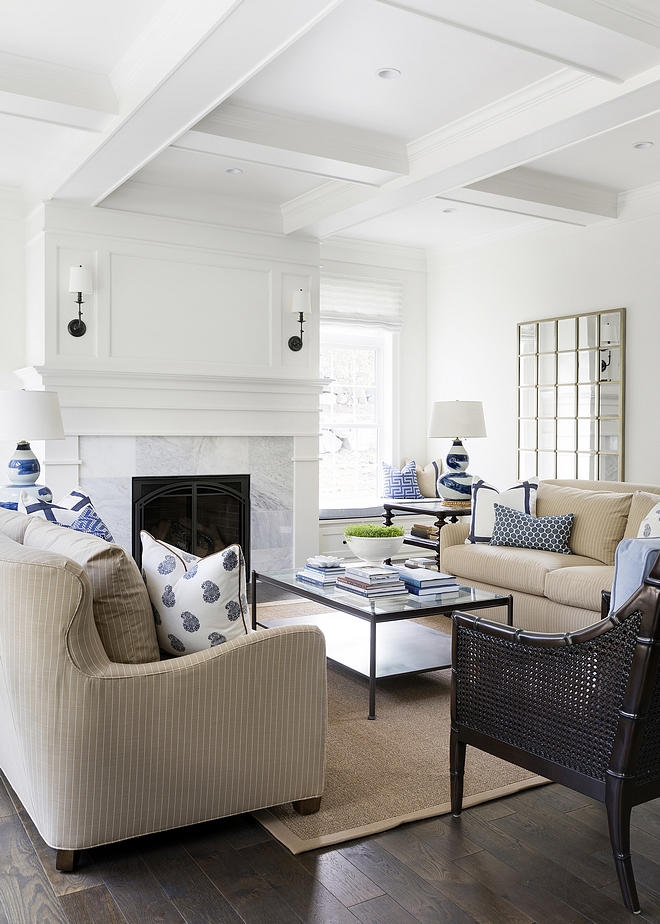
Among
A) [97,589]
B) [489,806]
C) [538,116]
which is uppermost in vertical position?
[538,116]

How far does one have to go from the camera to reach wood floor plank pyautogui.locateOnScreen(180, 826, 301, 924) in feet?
6.09

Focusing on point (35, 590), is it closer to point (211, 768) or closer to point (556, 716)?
point (211, 768)

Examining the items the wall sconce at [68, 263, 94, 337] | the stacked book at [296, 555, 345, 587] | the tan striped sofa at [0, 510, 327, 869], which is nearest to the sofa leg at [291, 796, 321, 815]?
the tan striped sofa at [0, 510, 327, 869]

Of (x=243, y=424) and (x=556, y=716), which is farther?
(x=243, y=424)

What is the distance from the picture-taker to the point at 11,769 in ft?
7.39

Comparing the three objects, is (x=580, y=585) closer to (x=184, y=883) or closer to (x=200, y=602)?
(x=200, y=602)

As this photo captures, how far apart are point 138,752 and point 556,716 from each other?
1080 mm

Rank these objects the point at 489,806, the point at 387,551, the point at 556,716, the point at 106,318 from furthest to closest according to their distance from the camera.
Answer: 1. the point at 106,318
2. the point at 387,551
3. the point at 489,806
4. the point at 556,716

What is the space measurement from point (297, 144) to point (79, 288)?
1632mm

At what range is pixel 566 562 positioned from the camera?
418 cm

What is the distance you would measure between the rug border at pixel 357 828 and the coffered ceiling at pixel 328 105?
2.56 m

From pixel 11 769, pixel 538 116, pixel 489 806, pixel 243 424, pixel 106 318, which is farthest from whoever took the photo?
pixel 243 424

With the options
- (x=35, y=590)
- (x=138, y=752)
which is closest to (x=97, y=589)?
(x=35, y=590)

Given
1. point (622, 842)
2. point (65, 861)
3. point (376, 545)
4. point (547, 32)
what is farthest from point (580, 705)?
point (547, 32)
